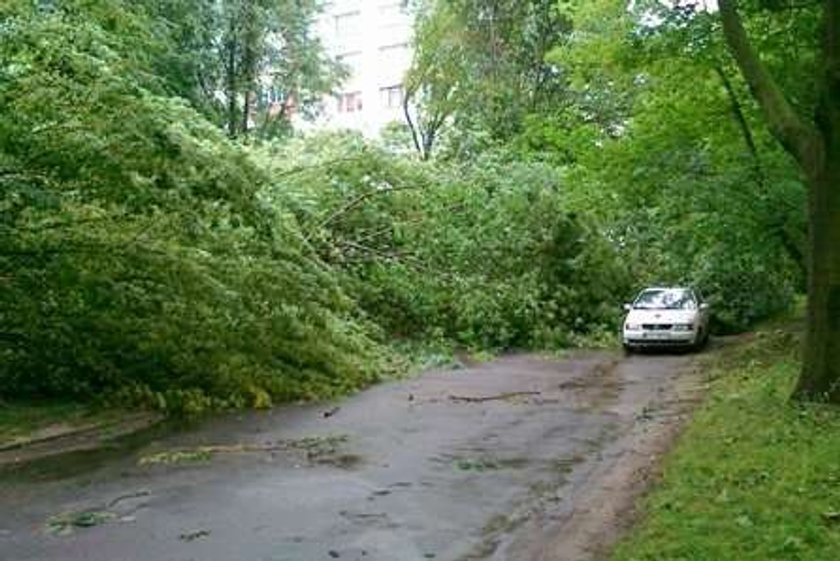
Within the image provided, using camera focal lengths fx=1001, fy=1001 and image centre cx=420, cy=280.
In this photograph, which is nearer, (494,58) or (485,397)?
(485,397)

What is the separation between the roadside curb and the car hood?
13.3 meters

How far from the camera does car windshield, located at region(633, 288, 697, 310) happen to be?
24.2 m

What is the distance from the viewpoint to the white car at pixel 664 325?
2333cm

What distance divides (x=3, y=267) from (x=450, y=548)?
783 cm

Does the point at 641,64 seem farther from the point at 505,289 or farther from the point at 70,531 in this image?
the point at 70,531

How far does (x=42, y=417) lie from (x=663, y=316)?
14916mm

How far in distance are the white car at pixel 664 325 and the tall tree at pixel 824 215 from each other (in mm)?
12353

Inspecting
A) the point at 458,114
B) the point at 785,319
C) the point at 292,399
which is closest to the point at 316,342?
the point at 292,399

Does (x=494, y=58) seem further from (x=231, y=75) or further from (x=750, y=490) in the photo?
(x=750, y=490)

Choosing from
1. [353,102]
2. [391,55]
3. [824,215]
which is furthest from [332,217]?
[353,102]

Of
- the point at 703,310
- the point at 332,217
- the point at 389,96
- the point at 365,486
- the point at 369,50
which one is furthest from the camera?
the point at 369,50

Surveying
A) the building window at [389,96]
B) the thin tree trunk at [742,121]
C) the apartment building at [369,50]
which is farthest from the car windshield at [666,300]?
the apartment building at [369,50]

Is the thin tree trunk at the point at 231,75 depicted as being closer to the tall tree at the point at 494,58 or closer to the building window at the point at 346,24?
the tall tree at the point at 494,58

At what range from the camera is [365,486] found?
940 cm
